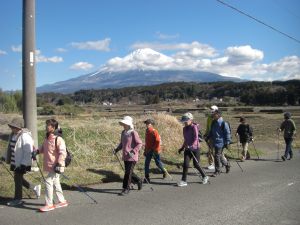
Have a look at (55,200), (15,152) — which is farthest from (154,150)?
(15,152)

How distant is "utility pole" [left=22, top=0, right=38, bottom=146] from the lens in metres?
10.4

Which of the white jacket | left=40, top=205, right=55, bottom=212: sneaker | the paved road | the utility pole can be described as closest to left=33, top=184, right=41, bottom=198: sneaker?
the paved road

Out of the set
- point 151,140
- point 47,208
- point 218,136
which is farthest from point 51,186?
point 218,136

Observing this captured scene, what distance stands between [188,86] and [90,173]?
6524 inches

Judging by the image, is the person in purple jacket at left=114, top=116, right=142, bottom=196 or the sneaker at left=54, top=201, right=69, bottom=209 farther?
the person in purple jacket at left=114, top=116, right=142, bottom=196

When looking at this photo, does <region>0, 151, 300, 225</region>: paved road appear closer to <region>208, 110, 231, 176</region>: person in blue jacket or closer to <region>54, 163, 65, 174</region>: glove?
<region>54, 163, 65, 174</region>: glove

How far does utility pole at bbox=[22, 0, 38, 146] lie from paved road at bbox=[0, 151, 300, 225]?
7.53 feet

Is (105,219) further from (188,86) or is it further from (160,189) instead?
(188,86)

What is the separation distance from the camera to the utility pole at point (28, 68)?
1039 cm

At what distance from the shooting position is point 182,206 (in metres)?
8.09

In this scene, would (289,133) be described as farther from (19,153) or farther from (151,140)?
(19,153)

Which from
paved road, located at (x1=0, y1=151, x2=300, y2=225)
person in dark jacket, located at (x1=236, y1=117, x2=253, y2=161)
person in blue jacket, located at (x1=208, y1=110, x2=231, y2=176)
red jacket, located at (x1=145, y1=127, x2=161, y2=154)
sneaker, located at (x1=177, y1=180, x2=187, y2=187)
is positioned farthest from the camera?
person in dark jacket, located at (x1=236, y1=117, x2=253, y2=161)

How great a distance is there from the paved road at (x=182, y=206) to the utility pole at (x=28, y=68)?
2.30 meters

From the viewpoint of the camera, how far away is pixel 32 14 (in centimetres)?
1052
